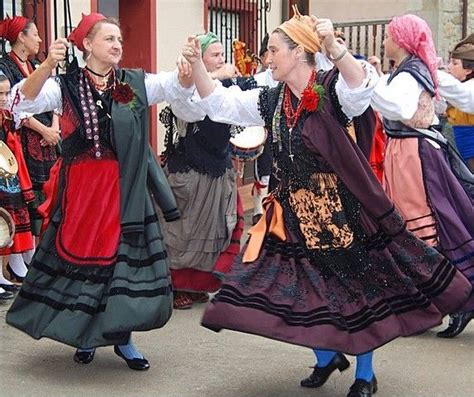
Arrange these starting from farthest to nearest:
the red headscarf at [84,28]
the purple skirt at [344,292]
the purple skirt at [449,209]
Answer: the purple skirt at [449,209], the red headscarf at [84,28], the purple skirt at [344,292]

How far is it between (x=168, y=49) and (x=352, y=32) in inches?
223

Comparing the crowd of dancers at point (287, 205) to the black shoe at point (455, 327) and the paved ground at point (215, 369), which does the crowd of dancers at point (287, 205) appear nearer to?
the black shoe at point (455, 327)

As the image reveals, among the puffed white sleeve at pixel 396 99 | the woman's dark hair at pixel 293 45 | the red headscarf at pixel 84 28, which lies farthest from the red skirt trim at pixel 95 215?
the puffed white sleeve at pixel 396 99

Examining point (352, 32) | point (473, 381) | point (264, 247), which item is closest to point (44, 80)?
point (264, 247)

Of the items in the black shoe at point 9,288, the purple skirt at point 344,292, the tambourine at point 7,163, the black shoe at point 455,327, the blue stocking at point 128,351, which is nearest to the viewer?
the purple skirt at point 344,292

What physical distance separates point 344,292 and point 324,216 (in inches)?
13.4

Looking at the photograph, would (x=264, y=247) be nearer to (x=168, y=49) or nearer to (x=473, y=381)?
(x=473, y=381)

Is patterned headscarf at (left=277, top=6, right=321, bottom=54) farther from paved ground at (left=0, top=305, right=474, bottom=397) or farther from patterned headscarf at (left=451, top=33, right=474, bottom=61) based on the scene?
patterned headscarf at (left=451, top=33, right=474, bottom=61)

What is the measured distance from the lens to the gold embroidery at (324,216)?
14.0 feet

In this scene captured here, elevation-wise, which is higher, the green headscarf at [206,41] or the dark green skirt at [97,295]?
the green headscarf at [206,41]

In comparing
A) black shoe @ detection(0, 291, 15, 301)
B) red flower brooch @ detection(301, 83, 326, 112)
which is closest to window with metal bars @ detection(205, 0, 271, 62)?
black shoe @ detection(0, 291, 15, 301)

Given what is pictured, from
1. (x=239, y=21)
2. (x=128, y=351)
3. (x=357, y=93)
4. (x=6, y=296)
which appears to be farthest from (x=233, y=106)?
(x=239, y=21)

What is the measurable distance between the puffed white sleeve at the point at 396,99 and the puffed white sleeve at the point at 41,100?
148 centimetres

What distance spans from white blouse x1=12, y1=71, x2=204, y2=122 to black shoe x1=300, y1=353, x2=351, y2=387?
1.33 m
